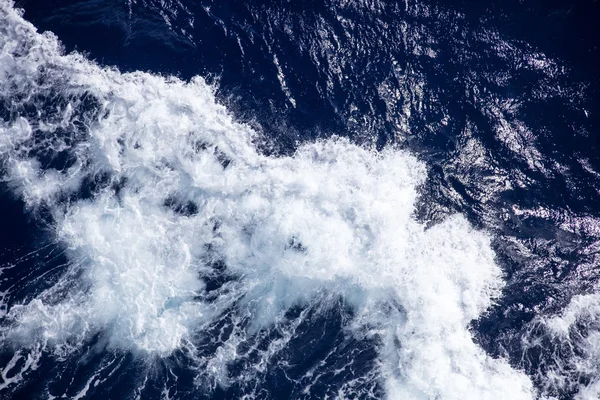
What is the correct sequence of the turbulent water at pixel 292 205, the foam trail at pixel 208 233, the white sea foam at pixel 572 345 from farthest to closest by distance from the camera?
the white sea foam at pixel 572 345, the foam trail at pixel 208 233, the turbulent water at pixel 292 205

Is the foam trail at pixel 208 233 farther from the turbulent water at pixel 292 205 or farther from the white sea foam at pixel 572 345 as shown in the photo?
the white sea foam at pixel 572 345

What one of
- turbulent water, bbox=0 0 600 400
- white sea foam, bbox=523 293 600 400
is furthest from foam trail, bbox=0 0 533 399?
white sea foam, bbox=523 293 600 400

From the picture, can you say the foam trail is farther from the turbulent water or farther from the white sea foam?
the white sea foam

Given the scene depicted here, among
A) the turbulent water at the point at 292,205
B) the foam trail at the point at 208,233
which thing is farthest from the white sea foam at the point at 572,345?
the foam trail at the point at 208,233

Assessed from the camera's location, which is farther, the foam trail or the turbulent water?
the foam trail

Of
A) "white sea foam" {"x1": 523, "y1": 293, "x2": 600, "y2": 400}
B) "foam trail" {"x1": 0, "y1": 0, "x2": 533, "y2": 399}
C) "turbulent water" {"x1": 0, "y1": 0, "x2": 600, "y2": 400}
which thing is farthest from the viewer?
"white sea foam" {"x1": 523, "y1": 293, "x2": 600, "y2": 400}

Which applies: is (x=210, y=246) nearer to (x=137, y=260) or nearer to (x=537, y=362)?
(x=137, y=260)

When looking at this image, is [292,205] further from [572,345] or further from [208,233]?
[572,345]
